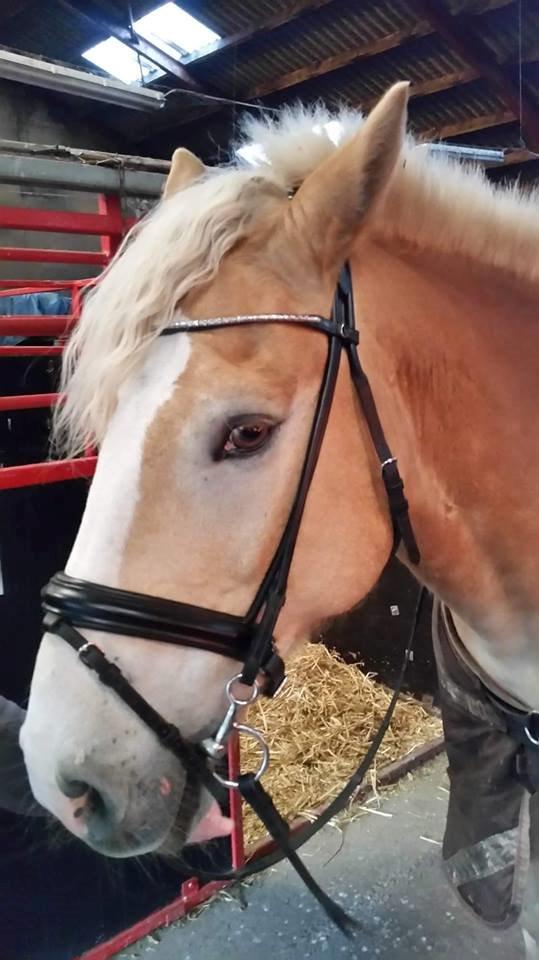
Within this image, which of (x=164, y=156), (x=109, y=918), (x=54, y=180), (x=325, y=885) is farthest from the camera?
(x=164, y=156)

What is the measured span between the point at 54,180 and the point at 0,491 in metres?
0.74

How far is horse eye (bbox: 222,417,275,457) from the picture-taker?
3.00 ft

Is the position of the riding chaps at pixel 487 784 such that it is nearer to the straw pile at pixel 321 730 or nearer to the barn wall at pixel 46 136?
the straw pile at pixel 321 730

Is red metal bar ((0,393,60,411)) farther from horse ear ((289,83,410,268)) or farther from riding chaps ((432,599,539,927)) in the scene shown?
riding chaps ((432,599,539,927))

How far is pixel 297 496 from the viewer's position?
938 millimetres

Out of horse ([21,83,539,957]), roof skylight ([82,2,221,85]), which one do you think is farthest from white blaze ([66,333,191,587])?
roof skylight ([82,2,221,85])

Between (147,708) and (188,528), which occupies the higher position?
(188,528)

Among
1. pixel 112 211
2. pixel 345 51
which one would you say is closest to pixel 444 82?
pixel 345 51

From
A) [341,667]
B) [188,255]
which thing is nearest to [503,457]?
[188,255]

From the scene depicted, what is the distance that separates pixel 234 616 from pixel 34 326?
3.81ft

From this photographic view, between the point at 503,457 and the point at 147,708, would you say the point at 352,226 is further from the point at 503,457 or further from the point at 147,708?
the point at 147,708

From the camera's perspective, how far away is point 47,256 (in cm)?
184

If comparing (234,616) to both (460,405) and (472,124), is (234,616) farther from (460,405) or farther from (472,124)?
(472,124)

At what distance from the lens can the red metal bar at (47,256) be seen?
1755 millimetres
